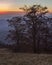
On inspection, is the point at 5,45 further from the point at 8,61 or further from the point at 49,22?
the point at 8,61

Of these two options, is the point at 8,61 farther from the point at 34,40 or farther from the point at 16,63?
the point at 34,40

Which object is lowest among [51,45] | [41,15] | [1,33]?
[51,45]

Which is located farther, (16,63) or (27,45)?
(27,45)

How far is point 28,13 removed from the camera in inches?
603

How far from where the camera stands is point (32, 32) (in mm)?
15570

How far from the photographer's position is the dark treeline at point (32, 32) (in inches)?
607

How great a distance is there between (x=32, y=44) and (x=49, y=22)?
6.87ft

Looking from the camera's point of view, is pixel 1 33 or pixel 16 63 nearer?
pixel 16 63

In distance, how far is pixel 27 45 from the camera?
15.9 m

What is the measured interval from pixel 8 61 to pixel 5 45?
9.26 meters

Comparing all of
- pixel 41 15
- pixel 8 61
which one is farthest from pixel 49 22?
pixel 8 61

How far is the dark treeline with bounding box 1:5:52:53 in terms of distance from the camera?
15406 millimetres

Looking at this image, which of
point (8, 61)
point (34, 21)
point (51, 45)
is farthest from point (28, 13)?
point (8, 61)

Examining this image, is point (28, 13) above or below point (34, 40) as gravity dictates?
above
